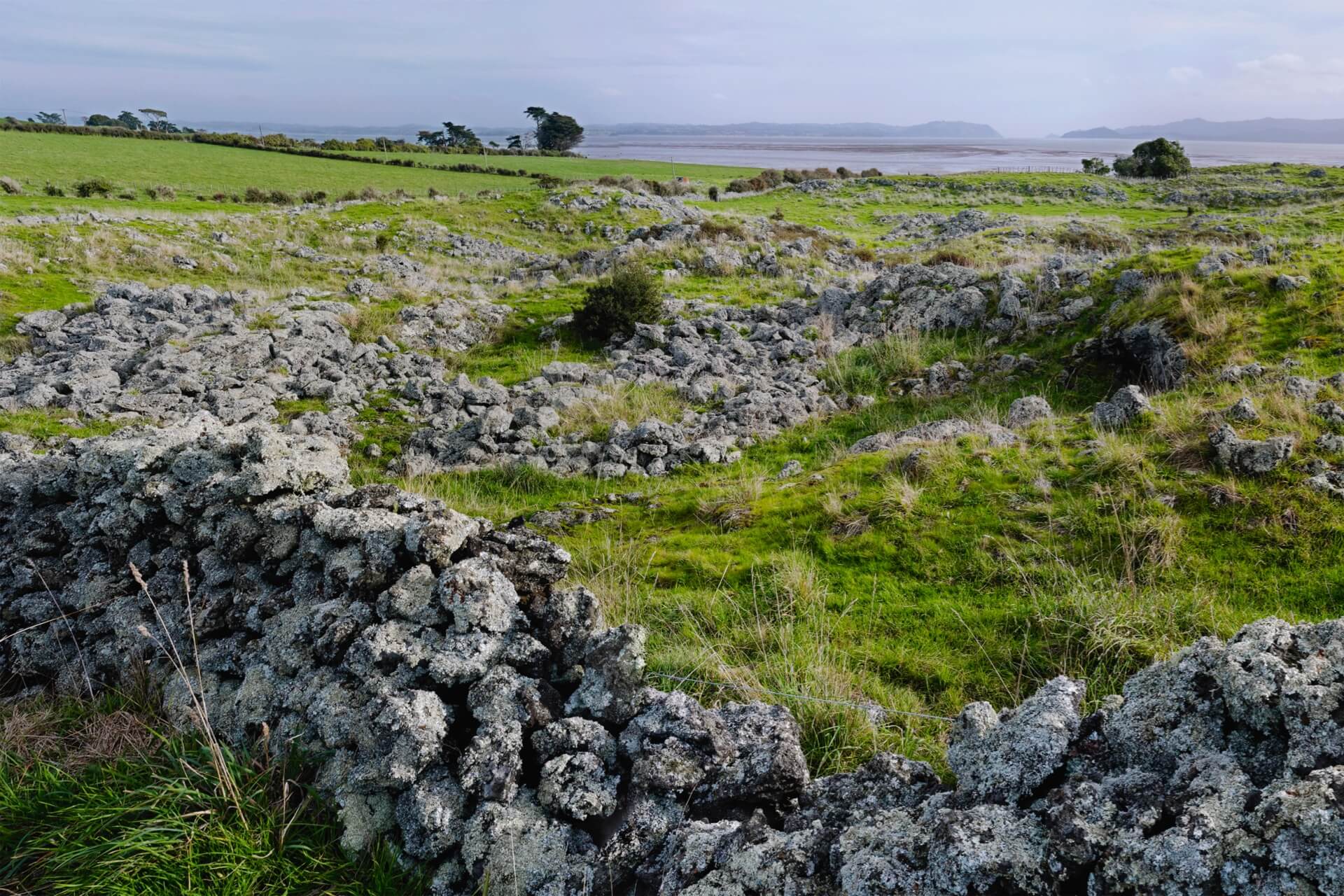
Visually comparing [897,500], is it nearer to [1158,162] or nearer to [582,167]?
[1158,162]

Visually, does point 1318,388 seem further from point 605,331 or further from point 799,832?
point 605,331

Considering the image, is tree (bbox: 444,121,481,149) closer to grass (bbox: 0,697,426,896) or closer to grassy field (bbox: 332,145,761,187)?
grassy field (bbox: 332,145,761,187)

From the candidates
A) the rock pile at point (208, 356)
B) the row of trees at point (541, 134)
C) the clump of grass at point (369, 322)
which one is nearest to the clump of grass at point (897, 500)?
the rock pile at point (208, 356)

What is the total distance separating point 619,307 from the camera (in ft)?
56.9

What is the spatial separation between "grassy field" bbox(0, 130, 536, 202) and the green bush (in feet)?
85.8

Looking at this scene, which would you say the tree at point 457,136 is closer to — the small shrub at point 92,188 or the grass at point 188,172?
the grass at point 188,172

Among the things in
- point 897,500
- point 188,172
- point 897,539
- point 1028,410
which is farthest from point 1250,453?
point 188,172

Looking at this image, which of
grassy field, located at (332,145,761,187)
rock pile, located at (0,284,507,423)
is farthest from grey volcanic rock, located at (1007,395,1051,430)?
grassy field, located at (332,145,761,187)

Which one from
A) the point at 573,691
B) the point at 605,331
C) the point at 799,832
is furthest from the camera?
the point at 605,331

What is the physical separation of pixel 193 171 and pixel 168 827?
5775cm

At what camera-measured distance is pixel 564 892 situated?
3285 mm

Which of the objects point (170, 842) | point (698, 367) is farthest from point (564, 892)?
point (698, 367)

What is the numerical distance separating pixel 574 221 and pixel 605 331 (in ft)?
63.4

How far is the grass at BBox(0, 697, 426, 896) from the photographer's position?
10.7 ft
